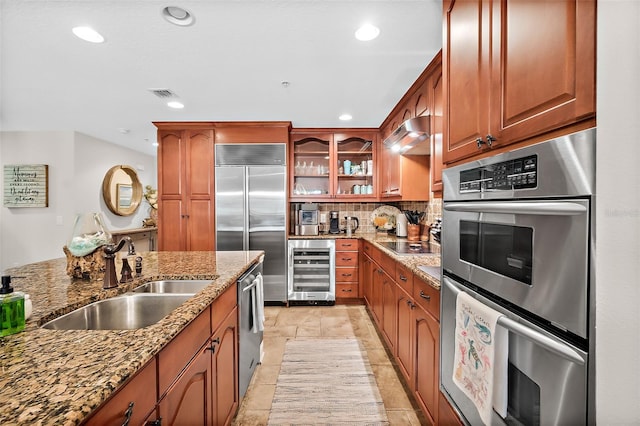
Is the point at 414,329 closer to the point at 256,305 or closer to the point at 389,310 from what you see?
the point at 389,310

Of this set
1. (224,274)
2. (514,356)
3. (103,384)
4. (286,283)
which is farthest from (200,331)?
(286,283)

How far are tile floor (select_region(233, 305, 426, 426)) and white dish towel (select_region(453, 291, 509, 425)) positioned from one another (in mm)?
916

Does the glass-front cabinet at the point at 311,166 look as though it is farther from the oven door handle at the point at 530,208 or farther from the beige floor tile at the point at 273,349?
the oven door handle at the point at 530,208

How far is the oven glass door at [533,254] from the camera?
0.66m

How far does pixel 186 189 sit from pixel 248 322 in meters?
2.50

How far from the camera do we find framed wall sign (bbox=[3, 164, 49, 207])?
13.8ft

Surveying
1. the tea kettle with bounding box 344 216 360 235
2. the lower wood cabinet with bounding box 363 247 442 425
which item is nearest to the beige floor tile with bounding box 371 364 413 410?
the lower wood cabinet with bounding box 363 247 442 425

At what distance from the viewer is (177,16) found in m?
1.64

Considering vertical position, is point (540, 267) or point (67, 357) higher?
point (540, 267)

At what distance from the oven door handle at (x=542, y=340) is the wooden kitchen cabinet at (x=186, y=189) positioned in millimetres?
3468

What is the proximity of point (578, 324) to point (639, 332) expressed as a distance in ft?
0.68

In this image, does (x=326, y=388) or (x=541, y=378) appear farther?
(x=326, y=388)

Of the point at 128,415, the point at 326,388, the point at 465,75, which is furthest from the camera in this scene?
the point at 326,388

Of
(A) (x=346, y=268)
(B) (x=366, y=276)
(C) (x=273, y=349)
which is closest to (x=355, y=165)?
(A) (x=346, y=268)
